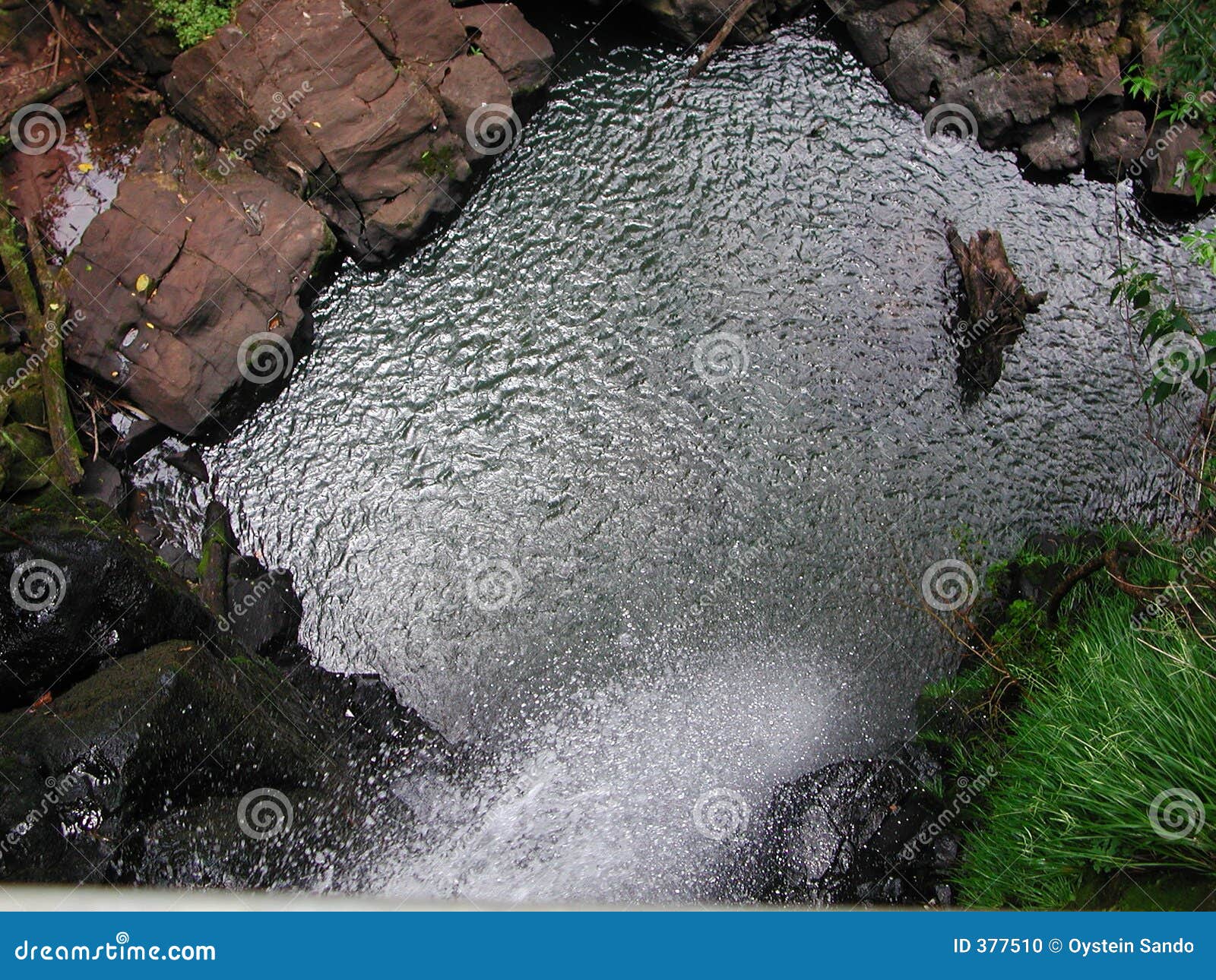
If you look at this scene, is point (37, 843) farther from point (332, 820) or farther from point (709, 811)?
point (709, 811)

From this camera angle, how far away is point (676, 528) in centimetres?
688

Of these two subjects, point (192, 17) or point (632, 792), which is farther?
point (192, 17)

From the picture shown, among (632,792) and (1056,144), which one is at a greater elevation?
(1056,144)

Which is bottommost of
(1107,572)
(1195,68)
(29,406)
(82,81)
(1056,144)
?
(1107,572)

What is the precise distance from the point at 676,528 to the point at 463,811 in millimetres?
2518

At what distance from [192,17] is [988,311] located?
7019 mm

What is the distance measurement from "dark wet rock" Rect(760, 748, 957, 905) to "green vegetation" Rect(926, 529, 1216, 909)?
26cm

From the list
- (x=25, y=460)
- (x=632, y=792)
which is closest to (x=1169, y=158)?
(x=632, y=792)

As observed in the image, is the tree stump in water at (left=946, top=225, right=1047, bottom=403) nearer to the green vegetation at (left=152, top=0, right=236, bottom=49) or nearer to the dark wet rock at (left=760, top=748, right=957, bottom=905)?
the dark wet rock at (left=760, top=748, right=957, bottom=905)

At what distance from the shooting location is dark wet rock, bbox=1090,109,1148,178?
791 cm

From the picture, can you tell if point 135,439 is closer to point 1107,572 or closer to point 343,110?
point 343,110

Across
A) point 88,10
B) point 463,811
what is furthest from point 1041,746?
point 88,10

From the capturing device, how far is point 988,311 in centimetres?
730

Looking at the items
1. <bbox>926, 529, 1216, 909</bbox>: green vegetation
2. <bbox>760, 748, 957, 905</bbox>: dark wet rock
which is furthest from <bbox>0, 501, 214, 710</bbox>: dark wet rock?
<bbox>926, 529, 1216, 909</bbox>: green vegetation
